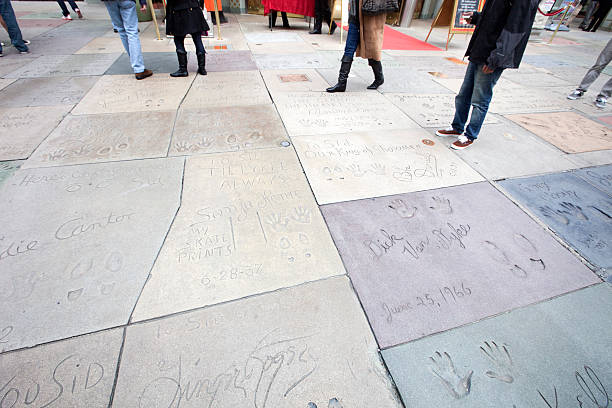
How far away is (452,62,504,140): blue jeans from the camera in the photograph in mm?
2883

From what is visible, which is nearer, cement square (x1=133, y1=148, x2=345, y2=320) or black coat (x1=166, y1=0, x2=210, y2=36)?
cement square (x1=133, y1=148, x2=345, y2=320)

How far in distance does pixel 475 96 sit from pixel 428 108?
124 centimetres

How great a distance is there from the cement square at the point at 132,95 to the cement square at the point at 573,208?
421cm

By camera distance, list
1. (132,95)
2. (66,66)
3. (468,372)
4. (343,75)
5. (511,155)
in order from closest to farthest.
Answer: (468,372)
(511,155)
(132,95)
(343,75)
(66,66)

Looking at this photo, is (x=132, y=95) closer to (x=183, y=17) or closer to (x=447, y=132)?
(x=183, y=17)

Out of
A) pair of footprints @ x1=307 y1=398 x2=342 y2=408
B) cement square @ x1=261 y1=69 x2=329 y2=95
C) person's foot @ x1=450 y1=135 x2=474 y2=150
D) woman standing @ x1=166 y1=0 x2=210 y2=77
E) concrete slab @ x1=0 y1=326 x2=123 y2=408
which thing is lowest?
concrete slab @ x1=0 y1=326 x2=123 y2=408

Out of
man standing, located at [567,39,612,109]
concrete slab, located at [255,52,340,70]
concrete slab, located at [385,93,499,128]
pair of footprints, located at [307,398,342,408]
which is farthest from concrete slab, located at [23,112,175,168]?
man standing, located at [567,39,612,109]

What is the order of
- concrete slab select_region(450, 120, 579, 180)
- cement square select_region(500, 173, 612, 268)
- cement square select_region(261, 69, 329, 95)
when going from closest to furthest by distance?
cement square select_region(500, 173, 612, 268) < concrete slab select_region(450, 120, 579, 180) < cement square select_region(261, 69, 329, 95)

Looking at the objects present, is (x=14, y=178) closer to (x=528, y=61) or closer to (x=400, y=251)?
(x=400, y=251)

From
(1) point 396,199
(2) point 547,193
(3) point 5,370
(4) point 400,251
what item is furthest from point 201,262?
(2) point 547,193

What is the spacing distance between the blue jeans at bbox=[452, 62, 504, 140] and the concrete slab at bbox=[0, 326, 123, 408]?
12.0 ft

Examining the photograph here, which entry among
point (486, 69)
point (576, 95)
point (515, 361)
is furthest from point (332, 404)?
Result: point (576, 95)

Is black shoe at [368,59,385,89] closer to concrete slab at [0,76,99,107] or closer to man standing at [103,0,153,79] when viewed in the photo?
man standing at [103,0,153,79]

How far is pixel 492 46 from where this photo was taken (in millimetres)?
2652
